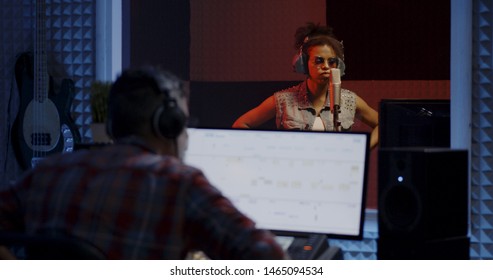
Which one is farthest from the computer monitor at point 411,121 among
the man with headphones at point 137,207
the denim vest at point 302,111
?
the man with headphones at point 137,207

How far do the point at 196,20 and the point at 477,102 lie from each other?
3807 millimetres

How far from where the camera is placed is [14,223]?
5.77ft

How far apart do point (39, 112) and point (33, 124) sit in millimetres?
62

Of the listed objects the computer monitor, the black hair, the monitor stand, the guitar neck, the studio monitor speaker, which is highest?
the black hair

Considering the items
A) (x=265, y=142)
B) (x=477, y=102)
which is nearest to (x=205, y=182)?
(x=265, y=142)

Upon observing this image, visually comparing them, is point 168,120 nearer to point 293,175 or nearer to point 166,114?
point 166,114

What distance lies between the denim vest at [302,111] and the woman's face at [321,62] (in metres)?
0.11

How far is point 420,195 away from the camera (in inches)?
77.7

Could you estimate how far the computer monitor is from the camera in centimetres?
298

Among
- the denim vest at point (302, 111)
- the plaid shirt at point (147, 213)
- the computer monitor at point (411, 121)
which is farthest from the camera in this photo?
the denim vest at point (302, 111)

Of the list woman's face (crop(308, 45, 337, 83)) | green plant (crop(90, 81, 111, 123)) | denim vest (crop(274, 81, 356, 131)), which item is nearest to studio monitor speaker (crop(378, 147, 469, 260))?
green plant (crop(90, 81, 111, 123))

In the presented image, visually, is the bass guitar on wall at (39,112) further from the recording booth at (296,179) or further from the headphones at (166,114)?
the headphones at (166,114)

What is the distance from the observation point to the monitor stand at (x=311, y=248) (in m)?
1.98

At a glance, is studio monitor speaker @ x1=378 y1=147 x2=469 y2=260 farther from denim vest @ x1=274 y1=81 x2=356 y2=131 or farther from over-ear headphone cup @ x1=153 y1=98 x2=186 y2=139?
denim vest @ x1=274 y1=81 x2=356 y2=131
